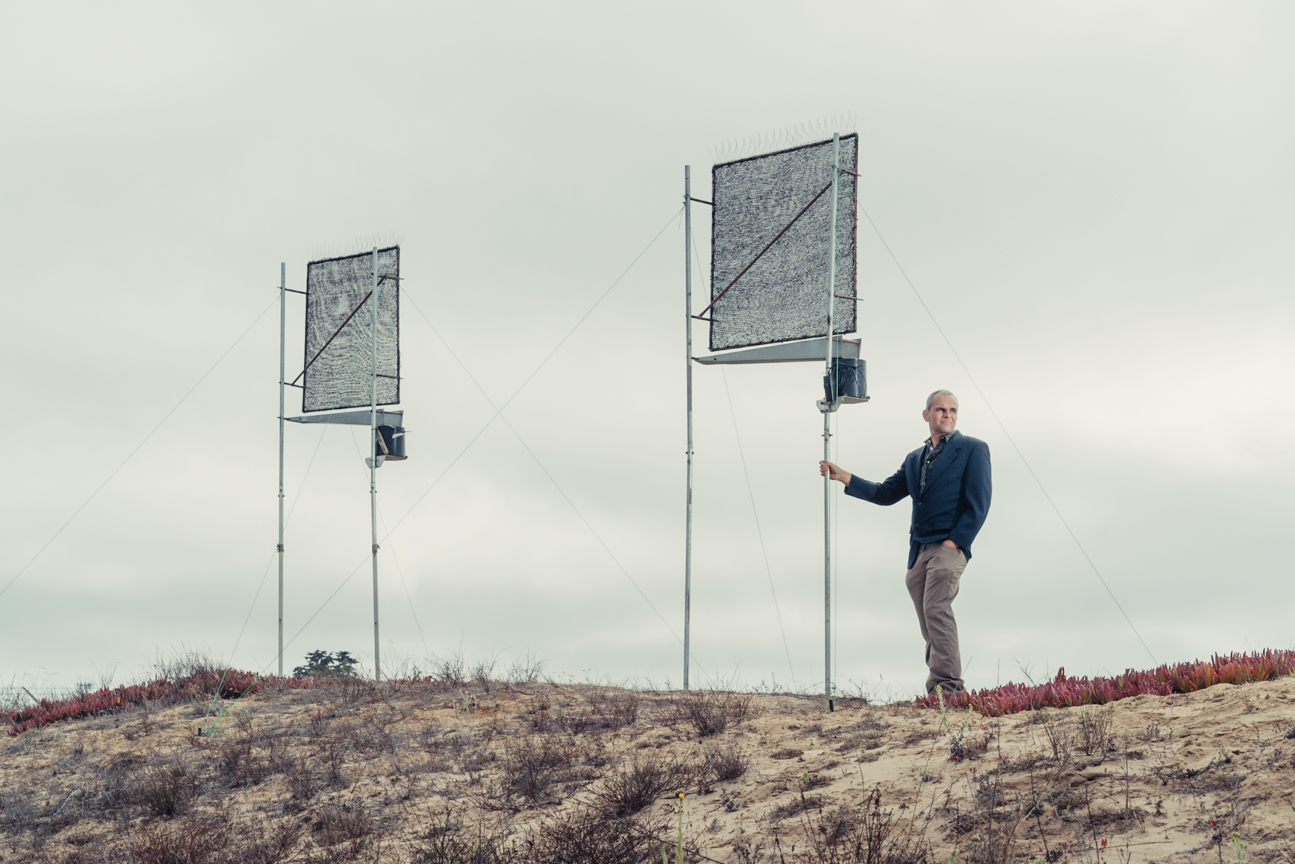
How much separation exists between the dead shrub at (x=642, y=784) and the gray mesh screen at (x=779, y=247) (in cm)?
547

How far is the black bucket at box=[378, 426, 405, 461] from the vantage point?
16641mm

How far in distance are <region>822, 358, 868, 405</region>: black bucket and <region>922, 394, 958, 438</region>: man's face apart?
1276 mm

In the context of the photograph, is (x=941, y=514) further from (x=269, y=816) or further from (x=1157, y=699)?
(x=269, y=816)

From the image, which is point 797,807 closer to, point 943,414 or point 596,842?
point 596,842

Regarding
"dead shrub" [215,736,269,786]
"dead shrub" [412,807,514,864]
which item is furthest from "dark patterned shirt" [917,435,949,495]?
"dead shrub" [215,736,269,786]

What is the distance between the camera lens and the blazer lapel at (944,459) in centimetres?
928

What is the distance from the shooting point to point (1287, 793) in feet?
17.4

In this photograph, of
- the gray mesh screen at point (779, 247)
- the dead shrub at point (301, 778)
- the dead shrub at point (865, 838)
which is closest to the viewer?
the dead shrub at point (865, 838)

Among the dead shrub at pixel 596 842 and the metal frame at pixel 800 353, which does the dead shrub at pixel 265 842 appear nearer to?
the dead shrub at pixel 596 842

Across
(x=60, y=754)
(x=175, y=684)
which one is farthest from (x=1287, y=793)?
(x=175, y=684)

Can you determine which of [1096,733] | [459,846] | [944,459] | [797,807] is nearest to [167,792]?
[459,846]

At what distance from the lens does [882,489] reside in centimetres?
995

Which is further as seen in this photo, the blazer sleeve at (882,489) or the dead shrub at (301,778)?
the blazer sleeve at (882,489)

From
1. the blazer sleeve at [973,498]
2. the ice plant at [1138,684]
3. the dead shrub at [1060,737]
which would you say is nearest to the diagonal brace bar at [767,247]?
the blazer sleeve at [973,498]
